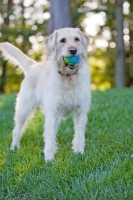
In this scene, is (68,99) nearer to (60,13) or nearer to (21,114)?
(21,114)

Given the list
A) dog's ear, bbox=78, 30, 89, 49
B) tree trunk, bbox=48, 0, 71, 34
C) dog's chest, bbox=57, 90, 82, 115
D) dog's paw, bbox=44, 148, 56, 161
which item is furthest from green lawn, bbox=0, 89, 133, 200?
tree trunk, bbox=48, 0, 71, 34

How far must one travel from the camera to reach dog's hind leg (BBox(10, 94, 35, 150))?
5.43m

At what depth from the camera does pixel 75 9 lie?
63.2 feet

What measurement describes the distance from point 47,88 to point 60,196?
6.47 feet

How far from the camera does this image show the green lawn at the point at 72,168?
3193 millimetres

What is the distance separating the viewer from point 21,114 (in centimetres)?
555

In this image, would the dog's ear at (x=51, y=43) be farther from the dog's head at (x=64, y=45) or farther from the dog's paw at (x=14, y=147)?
the dog's paw at (x=14, y=147)

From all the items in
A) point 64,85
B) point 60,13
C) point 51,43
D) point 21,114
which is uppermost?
point 60,13

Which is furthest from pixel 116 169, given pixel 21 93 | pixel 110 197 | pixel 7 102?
pixel 7 102

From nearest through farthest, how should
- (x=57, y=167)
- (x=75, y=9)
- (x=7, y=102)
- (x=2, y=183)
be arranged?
(x=2, y=183)
(x=57, y=167)
(x=7, y=102)
(x=75, y=9)

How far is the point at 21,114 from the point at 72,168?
2.01m

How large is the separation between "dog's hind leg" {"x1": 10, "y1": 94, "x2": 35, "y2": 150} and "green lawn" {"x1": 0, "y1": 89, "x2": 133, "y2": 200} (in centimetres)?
13

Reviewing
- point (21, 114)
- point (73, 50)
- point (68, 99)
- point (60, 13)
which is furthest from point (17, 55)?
point (60, 13)

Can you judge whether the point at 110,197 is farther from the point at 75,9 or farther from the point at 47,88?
the point at 75,9
